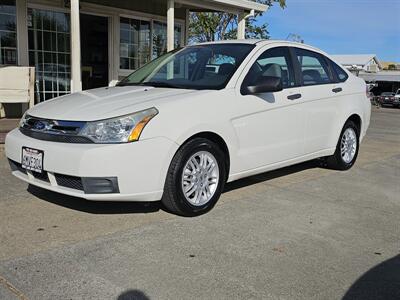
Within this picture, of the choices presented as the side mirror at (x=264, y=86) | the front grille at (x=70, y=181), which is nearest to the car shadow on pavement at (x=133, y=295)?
the front grille at (x=70, y=181)

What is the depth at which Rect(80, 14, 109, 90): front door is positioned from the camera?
12.4 metres

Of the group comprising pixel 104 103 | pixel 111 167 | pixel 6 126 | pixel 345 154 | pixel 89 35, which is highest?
pixel 89 35

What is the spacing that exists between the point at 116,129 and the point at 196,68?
161 centimetres

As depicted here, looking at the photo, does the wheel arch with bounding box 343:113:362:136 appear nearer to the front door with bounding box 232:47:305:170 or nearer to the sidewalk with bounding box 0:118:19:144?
the front door with bounding box 232:47:305:170

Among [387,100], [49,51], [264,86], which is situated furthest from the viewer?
[387,100]

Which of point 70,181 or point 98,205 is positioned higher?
point 70,181

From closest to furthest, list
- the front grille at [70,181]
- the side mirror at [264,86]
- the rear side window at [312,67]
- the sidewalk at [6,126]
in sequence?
1. the front grille at [70,181]
2. the side mirror at [264,86]
3. the rear side window at [312,67]
4. the sidewalk at [6,126]

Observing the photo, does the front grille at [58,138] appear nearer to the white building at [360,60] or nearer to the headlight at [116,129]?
the headlight at [116,129]

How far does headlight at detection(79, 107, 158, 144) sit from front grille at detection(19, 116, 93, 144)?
0.19ft

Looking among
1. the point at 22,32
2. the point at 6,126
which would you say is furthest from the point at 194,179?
the point at 22,32

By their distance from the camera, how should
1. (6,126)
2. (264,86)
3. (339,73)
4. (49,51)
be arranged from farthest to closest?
(49,51), (6,126), (339,73), (264,86)

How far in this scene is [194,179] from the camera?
14.7 ft

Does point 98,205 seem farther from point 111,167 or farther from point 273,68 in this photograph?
point 273,68

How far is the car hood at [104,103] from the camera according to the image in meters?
4.09
